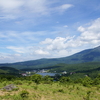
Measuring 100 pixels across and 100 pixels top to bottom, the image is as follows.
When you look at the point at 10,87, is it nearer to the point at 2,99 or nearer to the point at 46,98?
the point at 2,99

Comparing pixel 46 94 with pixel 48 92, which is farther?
pixel 48 92

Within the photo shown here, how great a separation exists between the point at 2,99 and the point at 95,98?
14789 mm

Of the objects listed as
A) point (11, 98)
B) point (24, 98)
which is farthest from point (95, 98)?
point (11, 98)

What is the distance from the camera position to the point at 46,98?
17.7 metres

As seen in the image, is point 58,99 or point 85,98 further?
point 85,98

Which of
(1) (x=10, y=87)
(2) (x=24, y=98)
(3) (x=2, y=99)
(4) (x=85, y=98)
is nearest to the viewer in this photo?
(3) (x=2, y=99)

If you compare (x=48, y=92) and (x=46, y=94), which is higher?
(x=46, y=94)

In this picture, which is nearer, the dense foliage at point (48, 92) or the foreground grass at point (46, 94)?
the foreground grass at point (46, 94)

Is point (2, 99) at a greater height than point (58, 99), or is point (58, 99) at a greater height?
point (2, 99)

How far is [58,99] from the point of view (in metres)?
17.6

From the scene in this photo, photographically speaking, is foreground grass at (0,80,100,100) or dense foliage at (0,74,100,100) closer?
foreground grass at (0,80,100,100)

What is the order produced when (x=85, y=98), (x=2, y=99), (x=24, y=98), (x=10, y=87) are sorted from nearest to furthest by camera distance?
(x=2, y=99) → (x=24, y=98) → (x=85, y=98) → (x=10, y=87)

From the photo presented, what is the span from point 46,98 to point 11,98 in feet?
17.1

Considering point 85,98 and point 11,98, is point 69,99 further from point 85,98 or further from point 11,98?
point 11,98
